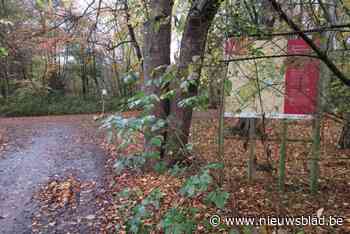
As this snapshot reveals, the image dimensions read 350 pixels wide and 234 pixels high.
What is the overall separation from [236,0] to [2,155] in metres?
6.67

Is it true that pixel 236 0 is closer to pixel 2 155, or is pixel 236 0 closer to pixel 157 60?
pixel 157 60

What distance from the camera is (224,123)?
4191mm

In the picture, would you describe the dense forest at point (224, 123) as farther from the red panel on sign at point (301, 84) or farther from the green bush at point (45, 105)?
the green bush at point (45, 105)

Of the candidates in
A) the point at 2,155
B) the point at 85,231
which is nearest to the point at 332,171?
the point at 85,231

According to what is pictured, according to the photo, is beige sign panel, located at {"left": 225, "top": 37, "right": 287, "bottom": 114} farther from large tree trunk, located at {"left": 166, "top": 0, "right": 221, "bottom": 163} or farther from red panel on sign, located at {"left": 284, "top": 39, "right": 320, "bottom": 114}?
large tree trunk, located at {"left": 166, "top": 0, "right": 221, "bottom": 163}

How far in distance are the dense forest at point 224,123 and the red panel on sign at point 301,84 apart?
1 cm

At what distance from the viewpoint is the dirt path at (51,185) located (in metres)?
3.53

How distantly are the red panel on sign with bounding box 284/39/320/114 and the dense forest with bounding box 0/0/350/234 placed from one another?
0.01 m

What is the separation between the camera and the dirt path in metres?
3.53

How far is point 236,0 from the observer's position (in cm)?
222

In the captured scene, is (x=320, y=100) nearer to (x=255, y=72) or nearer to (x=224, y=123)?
(x=255, y=72)

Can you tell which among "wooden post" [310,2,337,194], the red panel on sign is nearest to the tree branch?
"wooden post" [310,2,337,194]

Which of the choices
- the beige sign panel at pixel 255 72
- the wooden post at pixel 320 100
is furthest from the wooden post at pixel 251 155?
the wooden post at pixel 320 100

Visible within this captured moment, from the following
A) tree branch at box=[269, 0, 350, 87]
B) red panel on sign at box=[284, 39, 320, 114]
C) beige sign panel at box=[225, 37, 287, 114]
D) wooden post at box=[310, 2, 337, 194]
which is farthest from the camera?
red panel on sign at box=[284, 39, 320, 114]
